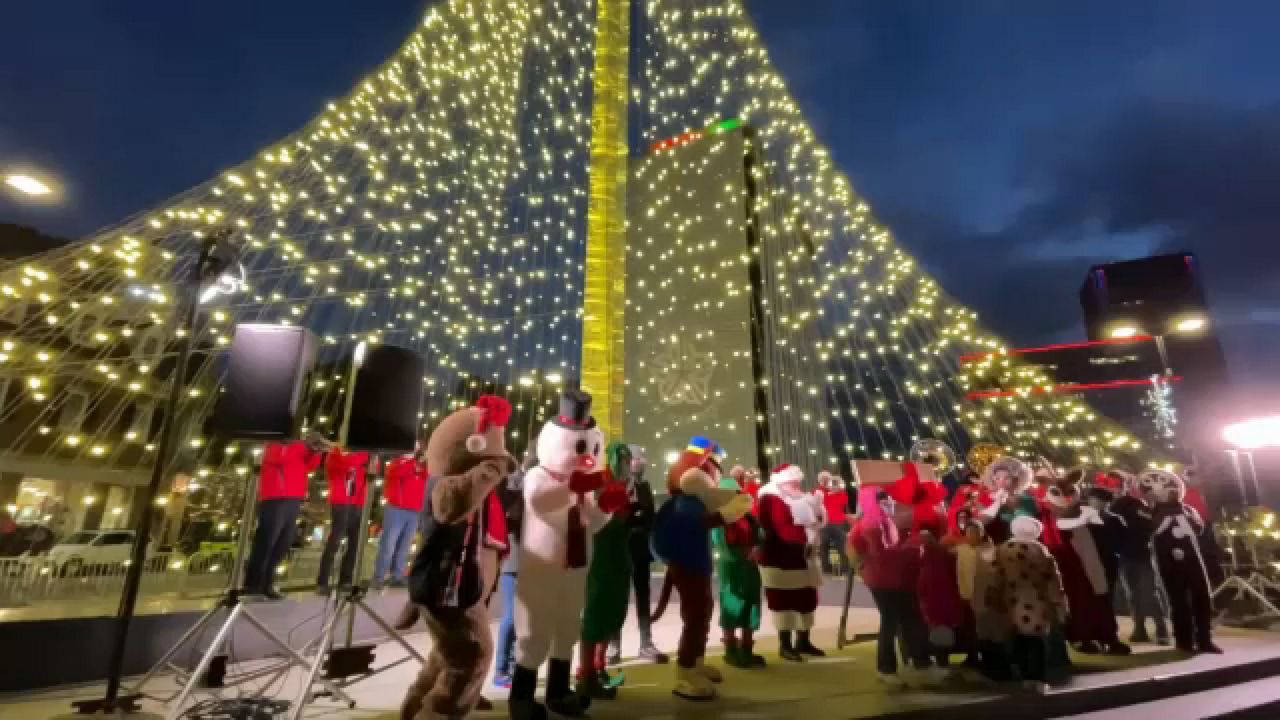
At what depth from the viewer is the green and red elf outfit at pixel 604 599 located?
2.69 metres

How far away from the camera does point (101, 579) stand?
4484mm

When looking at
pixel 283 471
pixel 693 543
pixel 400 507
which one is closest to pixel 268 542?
pixel 283 471

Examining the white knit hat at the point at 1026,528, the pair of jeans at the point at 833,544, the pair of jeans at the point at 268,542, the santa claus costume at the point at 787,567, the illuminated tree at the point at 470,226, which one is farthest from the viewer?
the pair of jeans at the point at 833,544

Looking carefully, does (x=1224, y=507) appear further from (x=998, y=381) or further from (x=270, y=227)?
(x=270, y=227)

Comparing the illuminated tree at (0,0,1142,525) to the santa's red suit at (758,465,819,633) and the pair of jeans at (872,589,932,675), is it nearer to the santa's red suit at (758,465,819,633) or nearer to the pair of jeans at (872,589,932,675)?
the santa's red suit at (758,465,819,633)

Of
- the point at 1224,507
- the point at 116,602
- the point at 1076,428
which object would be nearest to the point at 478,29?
the point at 116,602

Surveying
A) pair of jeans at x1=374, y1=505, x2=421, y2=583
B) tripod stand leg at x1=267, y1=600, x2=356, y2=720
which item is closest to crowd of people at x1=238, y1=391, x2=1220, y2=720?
pair of jeans at x1=374, y1=505, x2=421, y2=583

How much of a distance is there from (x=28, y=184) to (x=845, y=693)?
20.7ft

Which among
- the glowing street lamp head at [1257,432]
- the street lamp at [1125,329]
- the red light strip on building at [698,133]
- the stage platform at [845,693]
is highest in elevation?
the red light strip on building at [698,133]

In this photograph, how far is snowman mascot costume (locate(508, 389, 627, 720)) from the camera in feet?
7.48

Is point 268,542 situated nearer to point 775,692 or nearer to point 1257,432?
point 775,692

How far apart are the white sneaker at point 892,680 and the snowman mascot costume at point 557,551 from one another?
5.17 feet

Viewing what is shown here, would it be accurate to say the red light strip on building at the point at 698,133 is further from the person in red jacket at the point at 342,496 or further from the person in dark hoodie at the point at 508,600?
the person in dark hoodie at the point at 508,600

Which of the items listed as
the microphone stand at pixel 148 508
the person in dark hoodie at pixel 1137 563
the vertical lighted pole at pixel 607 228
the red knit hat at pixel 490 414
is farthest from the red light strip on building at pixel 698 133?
the red knit hat at pixel 490 414
